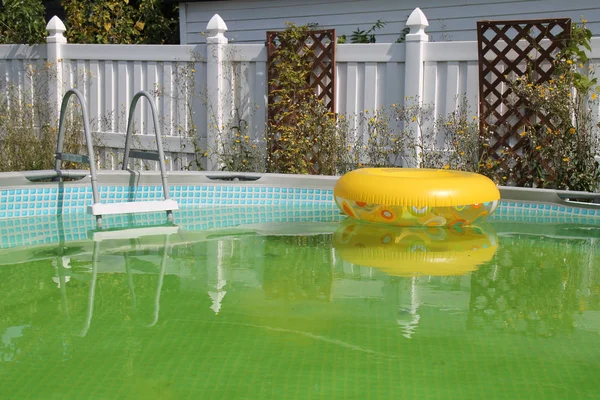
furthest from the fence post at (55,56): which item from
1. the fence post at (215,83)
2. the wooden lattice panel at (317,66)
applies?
the wooden lattice panel at (317,66)

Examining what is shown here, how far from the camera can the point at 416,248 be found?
5.31 m

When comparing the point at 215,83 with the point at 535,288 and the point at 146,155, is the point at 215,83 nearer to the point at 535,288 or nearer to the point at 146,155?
the point at 146,155

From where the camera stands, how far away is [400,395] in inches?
108

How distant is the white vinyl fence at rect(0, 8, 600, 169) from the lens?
755 cm

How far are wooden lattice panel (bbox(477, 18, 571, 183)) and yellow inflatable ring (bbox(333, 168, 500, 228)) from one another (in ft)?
5.41

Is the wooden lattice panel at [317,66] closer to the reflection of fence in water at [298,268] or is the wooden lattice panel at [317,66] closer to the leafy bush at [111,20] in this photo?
the reflection of fence in water at [298,268]

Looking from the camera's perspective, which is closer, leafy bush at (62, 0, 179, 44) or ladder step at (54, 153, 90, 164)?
ladder step at (54, 153, 90, 164)

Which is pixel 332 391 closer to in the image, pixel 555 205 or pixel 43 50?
pixel 555 205

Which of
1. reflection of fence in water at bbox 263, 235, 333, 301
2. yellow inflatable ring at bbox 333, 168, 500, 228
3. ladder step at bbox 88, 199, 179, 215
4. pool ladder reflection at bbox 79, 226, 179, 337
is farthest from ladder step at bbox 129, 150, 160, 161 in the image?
yellow inflatable ring at bbox 333, 168, 500, 228

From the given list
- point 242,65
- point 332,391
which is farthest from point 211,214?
point 332,391

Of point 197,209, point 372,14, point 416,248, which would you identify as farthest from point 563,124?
point 372,14

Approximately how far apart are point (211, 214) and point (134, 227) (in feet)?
2.77

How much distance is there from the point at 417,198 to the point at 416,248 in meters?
0.35

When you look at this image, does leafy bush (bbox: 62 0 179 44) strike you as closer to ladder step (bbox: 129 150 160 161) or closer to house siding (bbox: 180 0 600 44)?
house siding (bbox: 180 0 600 44)
